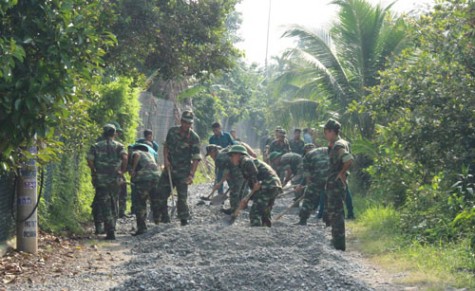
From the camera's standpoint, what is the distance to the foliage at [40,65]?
698 cm

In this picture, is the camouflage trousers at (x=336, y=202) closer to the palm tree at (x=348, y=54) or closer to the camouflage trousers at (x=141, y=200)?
the camouflage trousers at (x=141, y=200)

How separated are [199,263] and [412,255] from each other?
8.76ft

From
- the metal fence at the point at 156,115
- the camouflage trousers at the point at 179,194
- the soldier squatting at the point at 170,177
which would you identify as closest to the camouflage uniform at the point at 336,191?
the soldier squatting at the point at 170,177

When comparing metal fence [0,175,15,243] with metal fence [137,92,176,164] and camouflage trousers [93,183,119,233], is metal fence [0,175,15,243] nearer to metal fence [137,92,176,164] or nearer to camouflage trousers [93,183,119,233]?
camouflage trousers [93,183,119,233]

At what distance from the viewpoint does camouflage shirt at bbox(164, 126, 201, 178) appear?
11850 millimetres

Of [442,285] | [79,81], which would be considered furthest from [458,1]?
[79,81]

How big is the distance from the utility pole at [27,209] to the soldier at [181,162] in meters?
→ 3.09

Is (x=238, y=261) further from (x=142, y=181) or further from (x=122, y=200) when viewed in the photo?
(x=122, y=200)

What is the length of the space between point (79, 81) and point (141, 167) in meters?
2.87

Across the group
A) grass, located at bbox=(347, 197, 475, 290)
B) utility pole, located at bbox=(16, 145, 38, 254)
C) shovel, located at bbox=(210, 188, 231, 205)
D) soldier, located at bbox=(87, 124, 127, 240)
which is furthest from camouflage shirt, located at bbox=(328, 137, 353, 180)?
shovel, located at bbox=(210, 188, 231, 205)

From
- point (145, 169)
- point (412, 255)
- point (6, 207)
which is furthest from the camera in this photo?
point (145, 169)

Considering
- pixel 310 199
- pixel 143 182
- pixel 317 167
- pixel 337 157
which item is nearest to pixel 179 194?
pixel 143 182

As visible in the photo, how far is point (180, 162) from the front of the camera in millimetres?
11852

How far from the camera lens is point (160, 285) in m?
7.01
